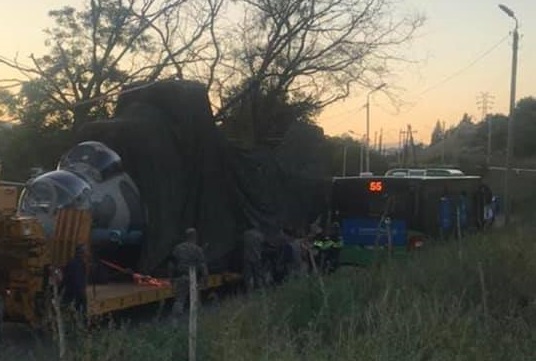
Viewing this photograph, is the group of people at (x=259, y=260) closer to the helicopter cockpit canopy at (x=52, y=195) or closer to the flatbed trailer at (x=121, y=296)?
the flatbed trailer at (x=121, y=296)

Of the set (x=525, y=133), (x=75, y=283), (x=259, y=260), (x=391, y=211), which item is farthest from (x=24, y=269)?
(x=525, y=133)

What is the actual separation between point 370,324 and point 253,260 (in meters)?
10.1

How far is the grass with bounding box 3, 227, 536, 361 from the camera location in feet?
25.2

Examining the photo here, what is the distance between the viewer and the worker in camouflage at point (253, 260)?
18312 mm

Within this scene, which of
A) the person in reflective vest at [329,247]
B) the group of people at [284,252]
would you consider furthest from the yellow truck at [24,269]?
the person in reflective vest at [329,247]

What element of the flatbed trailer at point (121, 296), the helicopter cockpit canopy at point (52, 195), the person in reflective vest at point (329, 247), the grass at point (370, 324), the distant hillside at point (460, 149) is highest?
the distant hillside at point (460, 149)

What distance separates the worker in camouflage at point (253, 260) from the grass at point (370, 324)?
5.66m

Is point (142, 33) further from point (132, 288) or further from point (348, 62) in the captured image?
point (132, 288)

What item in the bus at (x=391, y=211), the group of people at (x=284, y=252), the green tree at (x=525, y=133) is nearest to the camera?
the group of people at (x=284, y=252)

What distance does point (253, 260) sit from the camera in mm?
18406

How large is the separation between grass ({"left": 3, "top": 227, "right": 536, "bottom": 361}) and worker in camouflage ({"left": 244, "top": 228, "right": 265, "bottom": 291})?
566 cm

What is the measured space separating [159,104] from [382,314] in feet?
33.0

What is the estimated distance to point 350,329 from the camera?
8.34 metres

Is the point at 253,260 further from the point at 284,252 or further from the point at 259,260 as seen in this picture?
the point at 284,252
